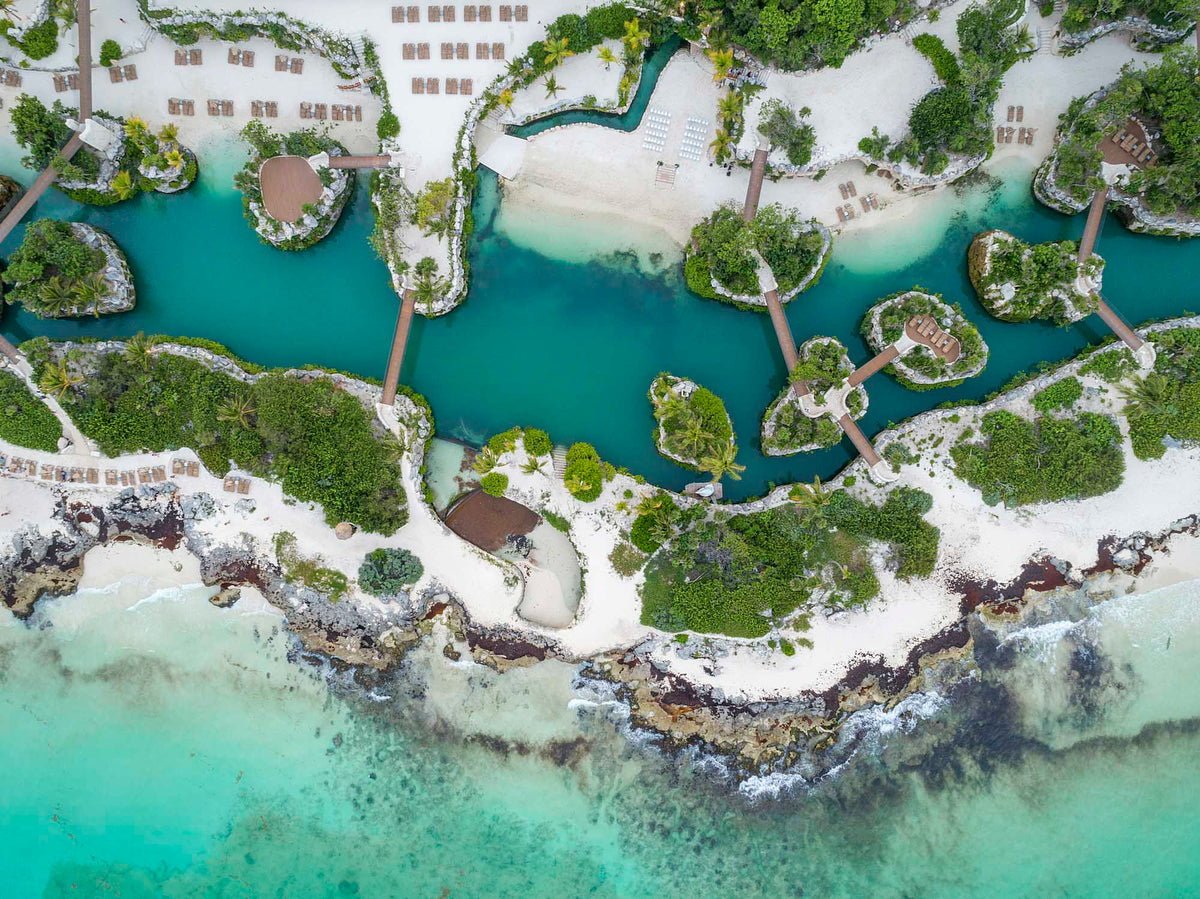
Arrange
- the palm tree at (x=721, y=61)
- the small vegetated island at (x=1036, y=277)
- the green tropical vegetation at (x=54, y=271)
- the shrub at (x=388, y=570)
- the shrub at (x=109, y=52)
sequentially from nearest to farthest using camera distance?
the palm tree at (x=721, y=61) → the green tropical vegetation at (x=54, y=271) → the small vegetated island at (x=1036, y=277) → the shrub at (x=109, y=52) → the shrub at (x=388, y=570)

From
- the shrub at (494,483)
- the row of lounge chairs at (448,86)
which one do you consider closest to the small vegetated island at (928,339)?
the shrub at (494,483)

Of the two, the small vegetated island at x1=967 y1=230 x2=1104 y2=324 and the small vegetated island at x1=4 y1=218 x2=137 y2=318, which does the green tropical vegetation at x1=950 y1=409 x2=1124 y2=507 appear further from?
the small vegetated island at x1=4 y1=218 x2=137 y2=318

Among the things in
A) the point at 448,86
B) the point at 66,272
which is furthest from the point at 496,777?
the point at 448,86

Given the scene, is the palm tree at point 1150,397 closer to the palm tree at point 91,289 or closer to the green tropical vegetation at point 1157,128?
the green tropical vegetation at point 1157,128

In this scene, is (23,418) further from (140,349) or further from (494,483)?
(494,483)

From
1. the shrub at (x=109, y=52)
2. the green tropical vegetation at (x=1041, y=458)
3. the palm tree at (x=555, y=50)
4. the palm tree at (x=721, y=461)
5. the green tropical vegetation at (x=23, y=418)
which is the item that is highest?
the palm tree at (x=555, y=50)

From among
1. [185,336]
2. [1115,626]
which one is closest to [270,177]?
[185,336]

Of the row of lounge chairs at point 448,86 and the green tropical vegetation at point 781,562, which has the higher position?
the row of lounge chairs at point 448,86
